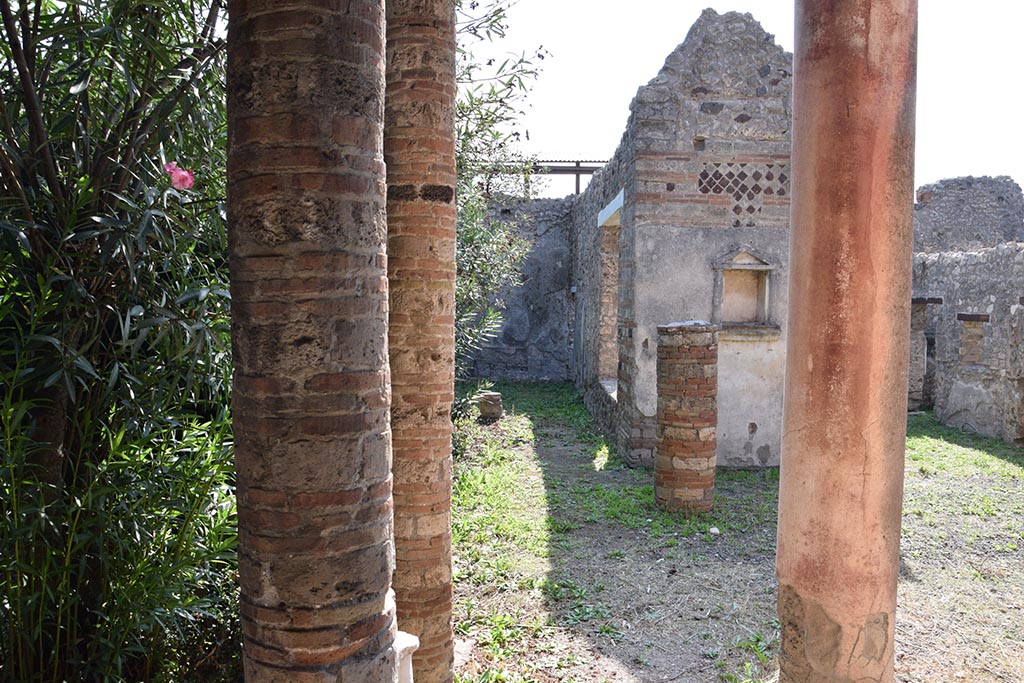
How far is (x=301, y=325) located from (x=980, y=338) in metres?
10.6

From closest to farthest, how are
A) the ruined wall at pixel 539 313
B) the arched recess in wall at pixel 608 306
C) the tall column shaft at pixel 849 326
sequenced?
the tall column shaft at pixel 849 326
the arched recess in wall at pixel 608 306
the ruined wall at pixel 539 313

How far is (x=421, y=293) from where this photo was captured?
3.14m

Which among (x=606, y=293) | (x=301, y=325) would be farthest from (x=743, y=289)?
(x=301, y=325)

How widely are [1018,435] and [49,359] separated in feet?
32.6

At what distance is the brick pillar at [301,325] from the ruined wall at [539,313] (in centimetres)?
1288

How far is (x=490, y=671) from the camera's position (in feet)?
12.2

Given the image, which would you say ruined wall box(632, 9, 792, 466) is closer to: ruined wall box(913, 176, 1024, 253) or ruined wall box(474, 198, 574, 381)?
ruined wall box(474, 198, 574, 381)

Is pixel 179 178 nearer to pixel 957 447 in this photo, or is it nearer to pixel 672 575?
pixel 672 575

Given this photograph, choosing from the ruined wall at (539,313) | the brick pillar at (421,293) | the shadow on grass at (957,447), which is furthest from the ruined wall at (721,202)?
the ruined wall at (539,313)

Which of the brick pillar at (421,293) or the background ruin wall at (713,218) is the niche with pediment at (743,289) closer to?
the background ruin wall at (713,218)

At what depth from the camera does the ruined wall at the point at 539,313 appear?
14.8m

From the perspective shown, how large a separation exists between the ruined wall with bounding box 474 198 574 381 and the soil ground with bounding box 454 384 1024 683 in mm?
6482

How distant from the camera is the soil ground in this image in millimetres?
3895

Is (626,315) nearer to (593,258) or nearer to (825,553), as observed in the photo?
(593,258)
